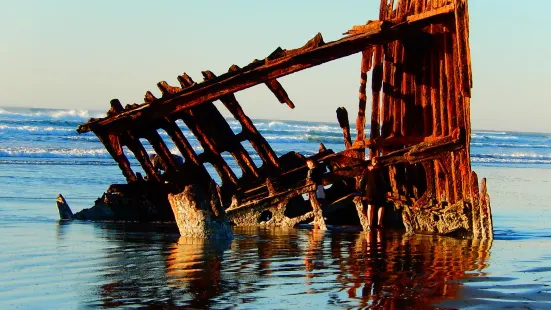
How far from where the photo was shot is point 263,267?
30.5ft

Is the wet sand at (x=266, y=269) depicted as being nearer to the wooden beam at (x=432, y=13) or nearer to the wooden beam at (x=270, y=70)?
the wooden beam at (x=270, y=70)

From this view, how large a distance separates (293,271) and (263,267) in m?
0.38

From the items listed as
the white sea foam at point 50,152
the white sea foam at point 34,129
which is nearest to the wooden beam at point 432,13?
the white sea foam at point 50,152

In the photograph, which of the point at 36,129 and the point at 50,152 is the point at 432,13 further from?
the point at 36,129

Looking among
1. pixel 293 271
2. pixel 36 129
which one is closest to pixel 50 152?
pixel 36 129

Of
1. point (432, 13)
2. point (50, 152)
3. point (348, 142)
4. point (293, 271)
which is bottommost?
point (293, 271)

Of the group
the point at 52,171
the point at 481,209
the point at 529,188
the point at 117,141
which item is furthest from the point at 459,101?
the point at 52,171

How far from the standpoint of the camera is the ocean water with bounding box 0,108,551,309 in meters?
7.51

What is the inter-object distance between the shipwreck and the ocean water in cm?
56

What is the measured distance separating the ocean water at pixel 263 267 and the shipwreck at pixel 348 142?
1.85 ft

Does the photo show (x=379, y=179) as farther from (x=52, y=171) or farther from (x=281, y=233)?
(x=52, y=171)

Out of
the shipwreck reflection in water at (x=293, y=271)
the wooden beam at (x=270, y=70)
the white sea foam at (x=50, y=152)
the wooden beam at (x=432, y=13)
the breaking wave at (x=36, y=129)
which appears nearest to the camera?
the shipwreck reflection in water at (x=293, y=271)

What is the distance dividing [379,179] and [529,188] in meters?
12.0

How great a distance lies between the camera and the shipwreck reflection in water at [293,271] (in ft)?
24.6
